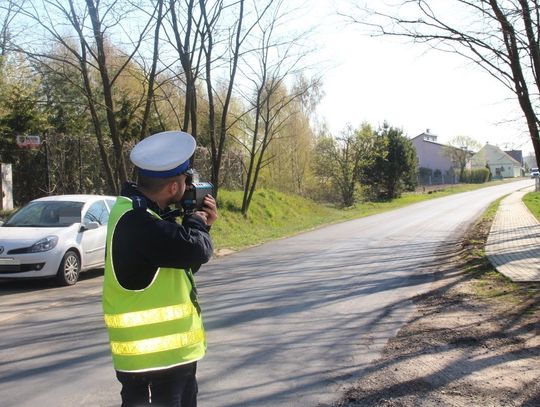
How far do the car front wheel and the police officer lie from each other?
761cm

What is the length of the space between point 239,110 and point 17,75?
48.2 feet

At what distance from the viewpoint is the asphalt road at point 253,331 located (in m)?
4.52

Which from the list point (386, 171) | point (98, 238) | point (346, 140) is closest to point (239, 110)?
point (346, 140)

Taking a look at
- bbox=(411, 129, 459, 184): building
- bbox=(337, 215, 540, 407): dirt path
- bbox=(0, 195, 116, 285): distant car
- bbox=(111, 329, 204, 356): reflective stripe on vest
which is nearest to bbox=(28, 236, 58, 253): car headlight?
bbox=(0, 195, 116, 285): distant car

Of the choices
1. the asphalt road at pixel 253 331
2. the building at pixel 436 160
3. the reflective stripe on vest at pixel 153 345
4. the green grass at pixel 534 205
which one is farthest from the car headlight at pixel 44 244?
the building at pixel 436 160

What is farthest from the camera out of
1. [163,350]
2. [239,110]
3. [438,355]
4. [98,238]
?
[239,110]

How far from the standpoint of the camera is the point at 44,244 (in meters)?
9.30

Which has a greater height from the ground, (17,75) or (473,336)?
(17,75)

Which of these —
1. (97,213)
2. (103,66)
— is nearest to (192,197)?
(97,213)

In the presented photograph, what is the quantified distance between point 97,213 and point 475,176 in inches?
3346

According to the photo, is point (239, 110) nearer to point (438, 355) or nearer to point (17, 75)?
point (17, 75)

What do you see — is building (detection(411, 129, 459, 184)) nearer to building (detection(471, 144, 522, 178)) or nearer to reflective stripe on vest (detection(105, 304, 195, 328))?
building (detection(471, 144, 522, 178))

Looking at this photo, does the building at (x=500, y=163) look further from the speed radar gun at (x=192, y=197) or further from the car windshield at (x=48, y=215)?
the speed radar gun at (x=192, y=197)

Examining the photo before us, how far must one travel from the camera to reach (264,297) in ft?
27.3
